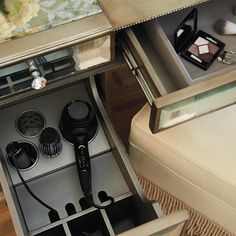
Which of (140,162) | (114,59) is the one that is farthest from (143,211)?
(114,59)

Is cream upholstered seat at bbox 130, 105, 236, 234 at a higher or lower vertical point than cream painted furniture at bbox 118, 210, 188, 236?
higher

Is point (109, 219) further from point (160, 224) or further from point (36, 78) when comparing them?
point (36, 78)

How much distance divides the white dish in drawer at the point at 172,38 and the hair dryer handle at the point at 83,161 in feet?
1.03

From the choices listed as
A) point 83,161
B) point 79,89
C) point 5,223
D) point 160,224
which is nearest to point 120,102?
point 79,89

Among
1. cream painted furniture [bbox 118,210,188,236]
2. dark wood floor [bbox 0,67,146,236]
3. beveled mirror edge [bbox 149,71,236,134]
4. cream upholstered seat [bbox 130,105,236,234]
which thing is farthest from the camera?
dark wood floor [bbox 0,67,146,236]

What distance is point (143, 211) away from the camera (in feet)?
3.58

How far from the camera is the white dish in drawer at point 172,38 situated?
85cm

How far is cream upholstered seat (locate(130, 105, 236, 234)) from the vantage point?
103 cm

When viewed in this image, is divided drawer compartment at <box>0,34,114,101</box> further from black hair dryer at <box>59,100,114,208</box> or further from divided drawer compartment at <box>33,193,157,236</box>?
divided drawer compartment at <box>33,193,157,236</box>

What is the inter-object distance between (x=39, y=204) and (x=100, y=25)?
19.3 inches

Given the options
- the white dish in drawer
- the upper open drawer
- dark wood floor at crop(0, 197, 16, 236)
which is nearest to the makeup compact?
the white dish in drawer

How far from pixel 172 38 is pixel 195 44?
0.05 metres

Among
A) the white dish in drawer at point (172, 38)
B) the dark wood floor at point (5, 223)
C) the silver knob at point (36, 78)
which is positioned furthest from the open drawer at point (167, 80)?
the dark wood floor at point (5, 223)

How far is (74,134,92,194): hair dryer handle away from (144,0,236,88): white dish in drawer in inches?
12.3
